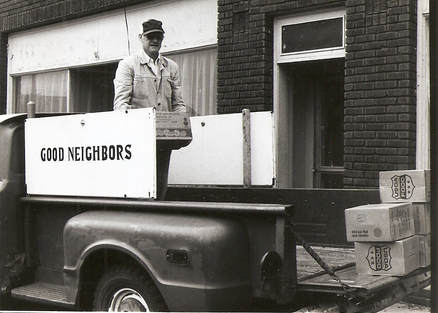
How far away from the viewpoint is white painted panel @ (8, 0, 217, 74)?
8.10m

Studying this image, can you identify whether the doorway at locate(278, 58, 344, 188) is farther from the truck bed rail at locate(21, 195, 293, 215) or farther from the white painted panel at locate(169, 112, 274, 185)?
the truck bed rail at locate(21, 195, 293, 215)

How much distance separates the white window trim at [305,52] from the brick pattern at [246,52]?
0.23ft

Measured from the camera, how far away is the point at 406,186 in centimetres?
400

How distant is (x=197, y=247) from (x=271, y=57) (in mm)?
4244

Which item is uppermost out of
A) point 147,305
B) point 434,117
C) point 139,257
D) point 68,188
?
point 434,117

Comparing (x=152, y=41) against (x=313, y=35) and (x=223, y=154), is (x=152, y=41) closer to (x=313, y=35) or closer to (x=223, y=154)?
(x=223, y=154)

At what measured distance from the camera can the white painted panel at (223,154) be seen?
5184mm

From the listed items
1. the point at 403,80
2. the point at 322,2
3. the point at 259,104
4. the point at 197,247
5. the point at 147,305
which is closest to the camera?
the point at 197,247

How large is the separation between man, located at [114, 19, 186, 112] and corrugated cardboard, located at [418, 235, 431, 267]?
2404 millimetres

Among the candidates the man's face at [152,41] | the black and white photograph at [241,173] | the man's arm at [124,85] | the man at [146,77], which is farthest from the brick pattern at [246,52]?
the man's arm at [124,85]

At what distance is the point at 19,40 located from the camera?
430 inches

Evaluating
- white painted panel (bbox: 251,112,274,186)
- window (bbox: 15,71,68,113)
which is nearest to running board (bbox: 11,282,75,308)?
white painted panel (bbox: 251,112,274,186)

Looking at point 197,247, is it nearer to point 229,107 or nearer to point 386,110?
point 386,110

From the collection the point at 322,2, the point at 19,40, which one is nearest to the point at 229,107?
the point at 322,2
